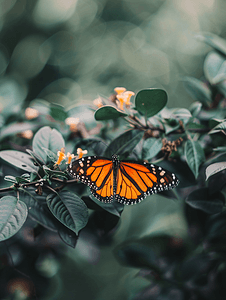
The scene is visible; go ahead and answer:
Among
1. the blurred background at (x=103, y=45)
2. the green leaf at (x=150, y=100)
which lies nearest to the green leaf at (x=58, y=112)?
the green leaf at (x=150, y=100)

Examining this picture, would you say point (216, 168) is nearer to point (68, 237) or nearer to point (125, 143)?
point (125, 143)

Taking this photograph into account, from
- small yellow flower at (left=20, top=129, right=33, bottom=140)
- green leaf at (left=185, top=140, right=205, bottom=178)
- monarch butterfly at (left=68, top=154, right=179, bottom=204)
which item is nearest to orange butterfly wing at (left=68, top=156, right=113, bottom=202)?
monarch butterfly at (left=68, top=154, right=179, bottom=204)

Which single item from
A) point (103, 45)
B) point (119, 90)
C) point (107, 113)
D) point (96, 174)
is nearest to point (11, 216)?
point (96, 174)

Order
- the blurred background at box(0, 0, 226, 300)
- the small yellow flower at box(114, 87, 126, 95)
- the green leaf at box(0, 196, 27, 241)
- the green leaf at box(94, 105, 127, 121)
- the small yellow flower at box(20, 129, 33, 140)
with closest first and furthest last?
the green leaf at box(0, 196, 27, 241) → the green leaf at box(94, 105, 127, 121) → the small yellow flower at box(114, 87, 126, 95) → the small yellow flower at box(20, 129, 33, 140) → the blurred background at box(0, 0, 226, 300)

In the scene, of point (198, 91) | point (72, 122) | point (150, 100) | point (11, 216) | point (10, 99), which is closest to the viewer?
point (11, 216)

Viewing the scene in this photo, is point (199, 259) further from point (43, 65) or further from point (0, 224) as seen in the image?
point (43, 65)

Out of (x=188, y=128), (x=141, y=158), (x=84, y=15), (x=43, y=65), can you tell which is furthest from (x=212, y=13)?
(x=141, y=158)

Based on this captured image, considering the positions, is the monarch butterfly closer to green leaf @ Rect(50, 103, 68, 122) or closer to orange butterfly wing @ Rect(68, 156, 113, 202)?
orange butterfly wing @ Rect(68, 156, 113, 202)
